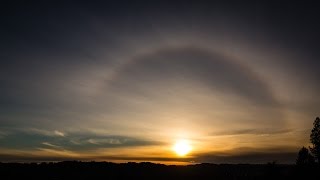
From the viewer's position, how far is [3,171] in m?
127

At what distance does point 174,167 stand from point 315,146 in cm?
11612

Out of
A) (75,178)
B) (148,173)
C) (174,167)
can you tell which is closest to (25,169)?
(75,178)

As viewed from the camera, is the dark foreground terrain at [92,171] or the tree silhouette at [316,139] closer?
the tree silhouette at [316,139]

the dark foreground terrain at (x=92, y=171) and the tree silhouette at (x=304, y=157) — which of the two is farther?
the dark foreground terrain at (x=92, y=171)

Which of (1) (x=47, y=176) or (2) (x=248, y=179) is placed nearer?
(2) (x=248, y=179)

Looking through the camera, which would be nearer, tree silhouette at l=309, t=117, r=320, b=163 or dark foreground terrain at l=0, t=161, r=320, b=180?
tree silhouette at l=309, t=117, r=320, b=163

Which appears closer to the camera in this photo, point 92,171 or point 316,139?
point 316,139

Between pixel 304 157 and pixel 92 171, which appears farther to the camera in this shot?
pixel 92 171

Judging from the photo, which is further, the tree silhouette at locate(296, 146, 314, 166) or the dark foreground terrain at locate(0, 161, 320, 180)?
the dark foreground terrain at locate(0, 161, 320, 180)

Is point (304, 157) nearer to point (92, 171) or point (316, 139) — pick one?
point (316, 139)

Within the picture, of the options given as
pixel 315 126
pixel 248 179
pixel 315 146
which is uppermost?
pixel 315 126

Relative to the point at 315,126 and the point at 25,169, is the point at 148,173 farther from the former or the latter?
the point at 315,126

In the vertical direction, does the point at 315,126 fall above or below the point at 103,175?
above

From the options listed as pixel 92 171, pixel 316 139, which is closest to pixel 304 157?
pixel 316 139
